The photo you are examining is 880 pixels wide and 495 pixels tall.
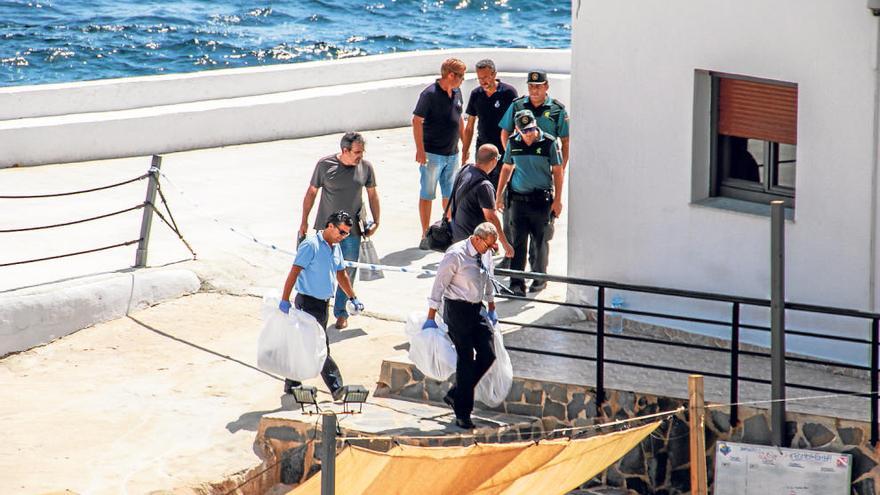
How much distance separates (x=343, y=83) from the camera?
20.7 metres

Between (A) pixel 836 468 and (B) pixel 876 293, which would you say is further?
(B) pixel 876 293

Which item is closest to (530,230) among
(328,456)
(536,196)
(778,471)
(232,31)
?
(536,196)

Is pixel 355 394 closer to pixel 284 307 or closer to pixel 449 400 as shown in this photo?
pixel 449 400

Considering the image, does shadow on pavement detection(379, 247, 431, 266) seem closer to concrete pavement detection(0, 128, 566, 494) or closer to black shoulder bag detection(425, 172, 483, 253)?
concrete pavement detection(0, 128, 566, 494)

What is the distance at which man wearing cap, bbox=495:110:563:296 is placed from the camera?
13258 millimetres

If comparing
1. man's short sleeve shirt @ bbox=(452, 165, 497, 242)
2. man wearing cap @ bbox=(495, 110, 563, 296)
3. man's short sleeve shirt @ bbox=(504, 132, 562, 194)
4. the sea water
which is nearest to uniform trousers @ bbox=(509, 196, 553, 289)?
man wearing cap @ bbox=(495, 110, 563, 296)

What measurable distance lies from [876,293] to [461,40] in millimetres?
31940

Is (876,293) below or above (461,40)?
below

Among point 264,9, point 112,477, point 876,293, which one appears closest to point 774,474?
point 876,293

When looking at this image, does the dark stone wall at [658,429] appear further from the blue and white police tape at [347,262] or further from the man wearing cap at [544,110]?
the man wearing cap at [544,110]

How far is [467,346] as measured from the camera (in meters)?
11.0

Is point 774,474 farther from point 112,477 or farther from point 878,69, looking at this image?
point 112,477

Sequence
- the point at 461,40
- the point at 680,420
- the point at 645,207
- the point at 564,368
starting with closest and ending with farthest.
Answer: the point at 680,420
the point at 564,368
the point at 645,207
the point at 461,40

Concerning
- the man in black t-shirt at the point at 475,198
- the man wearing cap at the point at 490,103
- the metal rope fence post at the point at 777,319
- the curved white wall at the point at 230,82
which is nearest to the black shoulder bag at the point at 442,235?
the man in black t-shirt at the point at 475,198
